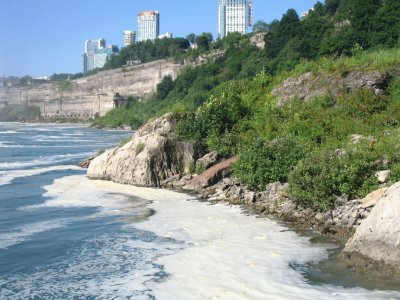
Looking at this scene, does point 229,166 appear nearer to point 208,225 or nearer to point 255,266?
point 208,225

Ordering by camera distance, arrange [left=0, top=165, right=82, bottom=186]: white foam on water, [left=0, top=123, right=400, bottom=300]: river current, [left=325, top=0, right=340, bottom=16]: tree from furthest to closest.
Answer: [left=325, top=0, right=340, bottom=16]: tree → [left=0, top=165, right=82, bottom=186]: white foam on water → [left=0, top=123, right=400, bottom=300]: river current

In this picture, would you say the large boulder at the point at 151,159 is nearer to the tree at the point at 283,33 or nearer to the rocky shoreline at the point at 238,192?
the rocky shoreline at the point at 238,192

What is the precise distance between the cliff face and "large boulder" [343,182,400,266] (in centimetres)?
10454

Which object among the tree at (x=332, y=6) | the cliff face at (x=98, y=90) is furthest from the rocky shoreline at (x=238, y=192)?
the cliff face at (x=98, y=90)

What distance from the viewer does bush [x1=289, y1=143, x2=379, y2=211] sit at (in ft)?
42.1

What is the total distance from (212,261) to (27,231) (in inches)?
210

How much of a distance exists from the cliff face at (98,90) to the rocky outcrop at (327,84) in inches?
3577

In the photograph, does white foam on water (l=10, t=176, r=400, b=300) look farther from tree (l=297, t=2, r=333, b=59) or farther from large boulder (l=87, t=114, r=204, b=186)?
tree (l=297, t=2, r=333, b=59)

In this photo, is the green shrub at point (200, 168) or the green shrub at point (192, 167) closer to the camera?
the green shrub at point (200, 168)

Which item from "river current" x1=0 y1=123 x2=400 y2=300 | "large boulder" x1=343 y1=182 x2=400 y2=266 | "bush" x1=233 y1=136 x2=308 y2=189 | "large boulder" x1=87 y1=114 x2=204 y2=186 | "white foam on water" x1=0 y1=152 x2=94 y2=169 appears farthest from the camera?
"white foam on water" x1=0 y1=152 x2=94 y2=169

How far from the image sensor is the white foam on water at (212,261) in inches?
333

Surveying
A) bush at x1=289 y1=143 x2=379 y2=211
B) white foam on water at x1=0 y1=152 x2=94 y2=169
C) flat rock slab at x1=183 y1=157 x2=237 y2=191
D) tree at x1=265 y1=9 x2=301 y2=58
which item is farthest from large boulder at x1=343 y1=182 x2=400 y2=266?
tree at x1=265 y1=9 x2=301 y2=58

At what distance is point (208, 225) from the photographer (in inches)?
516

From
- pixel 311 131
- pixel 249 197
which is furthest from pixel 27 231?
pixel 311 131
